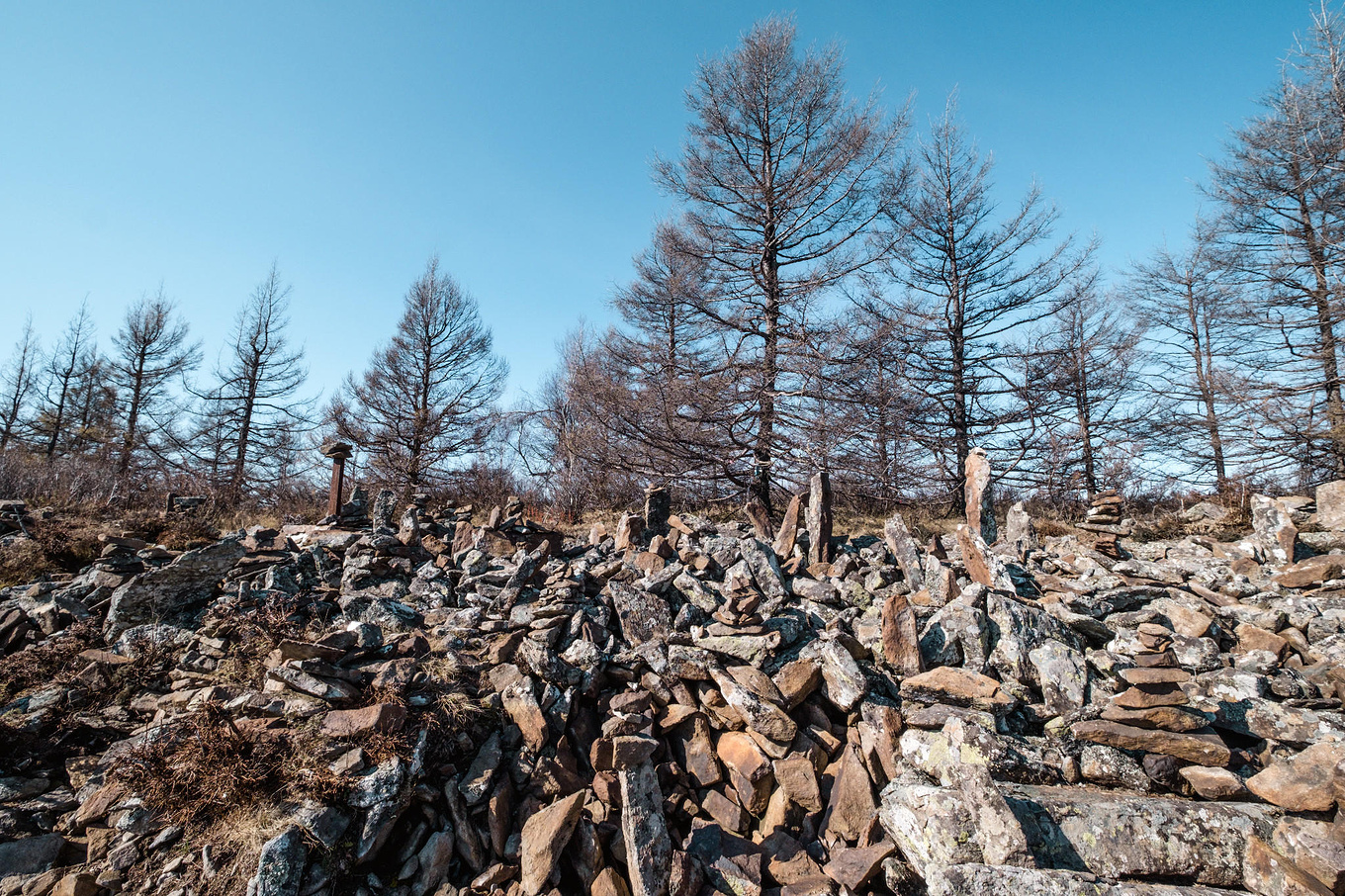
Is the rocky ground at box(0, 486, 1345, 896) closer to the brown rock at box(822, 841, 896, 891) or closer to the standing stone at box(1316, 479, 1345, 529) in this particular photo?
the brown rock at box(822, 841, 896, 891)

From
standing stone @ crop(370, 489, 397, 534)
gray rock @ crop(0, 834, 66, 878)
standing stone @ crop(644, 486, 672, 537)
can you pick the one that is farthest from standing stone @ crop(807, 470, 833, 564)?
gray rock @ crop(0, 834, 66, 878)

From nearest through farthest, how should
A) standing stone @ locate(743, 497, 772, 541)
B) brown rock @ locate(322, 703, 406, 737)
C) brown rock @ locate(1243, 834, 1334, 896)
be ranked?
brown rock @ locate(1243, 834, 1334, 896)
brown rock @ locate(322, 703, 406, 737)
standing stone @ locate(743, 497, 772, 541)

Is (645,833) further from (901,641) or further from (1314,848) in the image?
(1314,848)

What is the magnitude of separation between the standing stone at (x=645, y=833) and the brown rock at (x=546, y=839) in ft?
0.93

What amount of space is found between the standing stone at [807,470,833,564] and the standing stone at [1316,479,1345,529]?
261 inches

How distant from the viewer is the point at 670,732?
3.83m

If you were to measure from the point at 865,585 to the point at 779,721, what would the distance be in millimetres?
2138

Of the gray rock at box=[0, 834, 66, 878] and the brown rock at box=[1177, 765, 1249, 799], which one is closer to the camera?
the gray rock at box=[0, 834, 66, 878]

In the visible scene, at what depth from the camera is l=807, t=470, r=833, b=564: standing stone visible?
20.0 ft

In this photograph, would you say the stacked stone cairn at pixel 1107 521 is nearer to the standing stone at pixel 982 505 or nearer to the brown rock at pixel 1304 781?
the standing stone at pixel 982 505

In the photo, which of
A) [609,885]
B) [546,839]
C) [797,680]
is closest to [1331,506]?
[797,680]

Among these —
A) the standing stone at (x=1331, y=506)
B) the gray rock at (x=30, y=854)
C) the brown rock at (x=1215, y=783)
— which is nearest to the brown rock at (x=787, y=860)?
the brown rock at (x=1215, y=783)

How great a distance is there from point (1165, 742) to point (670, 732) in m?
2.82

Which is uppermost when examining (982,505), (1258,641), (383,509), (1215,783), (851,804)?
(982,505)
